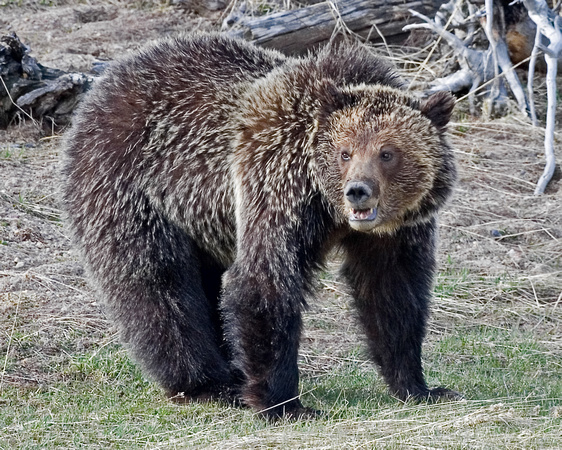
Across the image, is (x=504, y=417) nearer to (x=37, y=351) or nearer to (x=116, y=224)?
(x=116, y=224)

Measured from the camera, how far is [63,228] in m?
9.45

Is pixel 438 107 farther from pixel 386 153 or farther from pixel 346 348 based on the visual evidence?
pixel 346 348

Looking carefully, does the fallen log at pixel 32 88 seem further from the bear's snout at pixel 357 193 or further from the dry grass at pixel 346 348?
A: the bear's snout at pixel 357 193

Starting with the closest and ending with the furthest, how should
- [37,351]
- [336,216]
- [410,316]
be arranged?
1. [336,216]
2. [410,316]
3. [37,351]

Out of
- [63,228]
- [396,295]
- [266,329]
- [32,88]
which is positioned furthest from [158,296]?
[32,88]

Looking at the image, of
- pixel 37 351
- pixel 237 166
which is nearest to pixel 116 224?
pixel 237 166

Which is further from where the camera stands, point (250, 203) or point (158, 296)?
point (158, 296)

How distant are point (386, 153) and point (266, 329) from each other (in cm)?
122

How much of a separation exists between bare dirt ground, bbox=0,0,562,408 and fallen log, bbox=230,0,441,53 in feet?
6.37

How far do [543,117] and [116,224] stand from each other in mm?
7884

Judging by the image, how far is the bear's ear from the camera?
5.76m

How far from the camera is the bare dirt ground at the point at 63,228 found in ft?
24.6

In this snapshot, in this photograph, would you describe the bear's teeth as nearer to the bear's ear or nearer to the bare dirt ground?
the bear's ear

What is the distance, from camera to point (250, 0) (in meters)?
14.3
